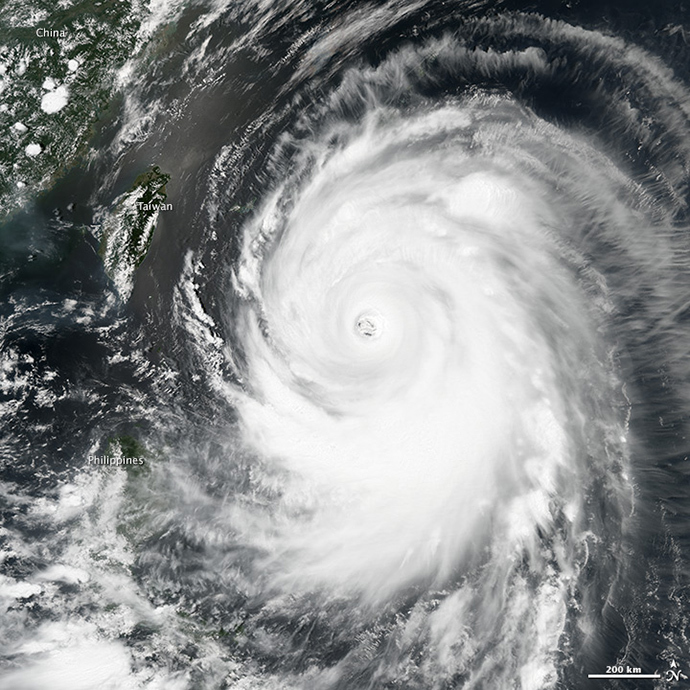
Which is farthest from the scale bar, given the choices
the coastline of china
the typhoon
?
the coastline of china

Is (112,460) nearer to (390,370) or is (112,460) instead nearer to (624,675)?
(390,370)

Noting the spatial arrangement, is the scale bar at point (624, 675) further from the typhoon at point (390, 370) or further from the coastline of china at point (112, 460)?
the coastline of china at point (112, 460)

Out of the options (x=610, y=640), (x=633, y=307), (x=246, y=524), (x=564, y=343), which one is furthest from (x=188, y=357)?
(x=610, y=640)

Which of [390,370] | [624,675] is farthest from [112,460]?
[624,675]

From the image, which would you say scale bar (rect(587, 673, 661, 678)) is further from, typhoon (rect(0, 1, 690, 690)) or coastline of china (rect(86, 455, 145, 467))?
coastline of china (rect(86, 455, 145, 467))

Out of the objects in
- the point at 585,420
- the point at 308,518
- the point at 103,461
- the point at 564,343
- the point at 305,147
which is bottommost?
the point at 308,518

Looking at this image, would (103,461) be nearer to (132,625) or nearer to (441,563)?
(132,625)
